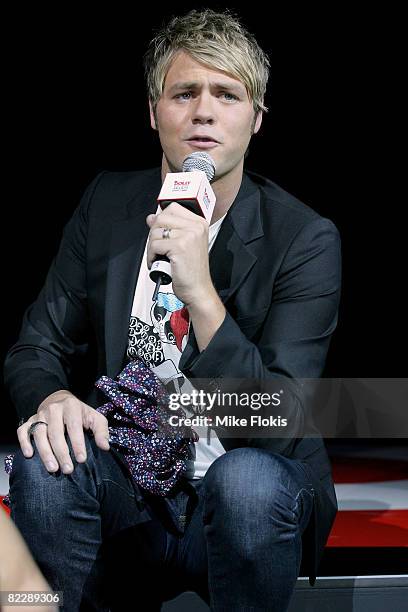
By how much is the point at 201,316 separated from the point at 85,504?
32 cm

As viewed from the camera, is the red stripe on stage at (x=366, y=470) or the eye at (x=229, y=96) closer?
the eye at (x=229, y=96)

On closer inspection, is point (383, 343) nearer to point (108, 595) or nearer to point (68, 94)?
point (68, 94)

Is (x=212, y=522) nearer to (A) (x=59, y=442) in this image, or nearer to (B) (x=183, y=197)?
(A) (x=59, y=442)

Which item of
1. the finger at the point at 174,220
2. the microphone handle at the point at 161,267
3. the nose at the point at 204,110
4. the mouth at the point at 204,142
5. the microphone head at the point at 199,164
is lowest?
the microphone handle at the point at 161,267

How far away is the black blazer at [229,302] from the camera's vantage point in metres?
1.64

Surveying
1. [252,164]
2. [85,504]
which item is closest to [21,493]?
[85,504]

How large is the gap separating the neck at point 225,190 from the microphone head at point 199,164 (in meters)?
0.14

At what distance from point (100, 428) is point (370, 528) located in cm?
73

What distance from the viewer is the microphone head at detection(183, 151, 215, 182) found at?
5.45 ft

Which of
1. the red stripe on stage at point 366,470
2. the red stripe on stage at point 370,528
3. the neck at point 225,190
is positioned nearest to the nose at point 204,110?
the neck at point 225,190

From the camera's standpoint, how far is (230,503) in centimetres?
146

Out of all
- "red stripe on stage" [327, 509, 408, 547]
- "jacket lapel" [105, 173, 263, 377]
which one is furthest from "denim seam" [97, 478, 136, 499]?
"red stripe on stage" [327, 509, 408, 547]

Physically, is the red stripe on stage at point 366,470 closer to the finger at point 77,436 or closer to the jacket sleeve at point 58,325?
the jacket sleeve at point 58,325

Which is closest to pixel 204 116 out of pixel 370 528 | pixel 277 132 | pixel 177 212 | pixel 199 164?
pixel 199 164
